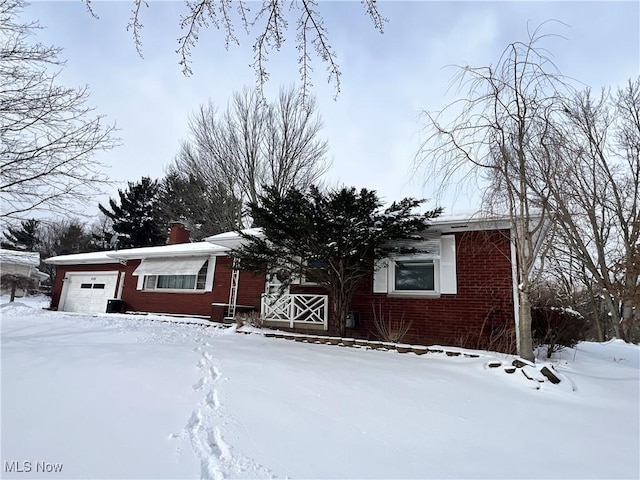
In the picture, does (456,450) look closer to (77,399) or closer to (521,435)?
(521,435)

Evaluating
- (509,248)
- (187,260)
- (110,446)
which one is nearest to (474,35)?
(509,248)

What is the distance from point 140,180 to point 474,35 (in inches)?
1160

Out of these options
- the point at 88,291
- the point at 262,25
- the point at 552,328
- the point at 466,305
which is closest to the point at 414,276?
the point at 466,305

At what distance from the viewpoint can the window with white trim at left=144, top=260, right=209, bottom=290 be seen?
12.2 metres

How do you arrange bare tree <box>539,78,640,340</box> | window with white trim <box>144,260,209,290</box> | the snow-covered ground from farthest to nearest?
bare tree <box>539,78,640,340</box>, window with white trim <box>144,260,209,290</box>, the snow-covered ground

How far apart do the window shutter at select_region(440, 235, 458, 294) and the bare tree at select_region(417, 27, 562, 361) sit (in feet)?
7.14

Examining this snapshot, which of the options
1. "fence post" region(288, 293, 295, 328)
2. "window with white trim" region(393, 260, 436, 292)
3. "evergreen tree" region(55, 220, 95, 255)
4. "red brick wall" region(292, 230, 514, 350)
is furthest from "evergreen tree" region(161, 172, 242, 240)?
"evergreen tree" region(55, 220, 95, 255)

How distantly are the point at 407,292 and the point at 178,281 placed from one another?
8.80 metres

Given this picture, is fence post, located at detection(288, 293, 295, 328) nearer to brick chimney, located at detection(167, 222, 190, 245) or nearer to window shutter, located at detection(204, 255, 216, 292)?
window shutter, located at detection(204, 255, 216, 292)

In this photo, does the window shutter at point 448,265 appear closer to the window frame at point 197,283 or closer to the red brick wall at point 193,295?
the red brick wall at point 193,295

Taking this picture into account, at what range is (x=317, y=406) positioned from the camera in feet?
11.0

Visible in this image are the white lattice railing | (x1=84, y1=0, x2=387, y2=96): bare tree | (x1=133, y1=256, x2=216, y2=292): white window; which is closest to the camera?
(x1=84, y1=0, x2=387, y2=96): bare tree

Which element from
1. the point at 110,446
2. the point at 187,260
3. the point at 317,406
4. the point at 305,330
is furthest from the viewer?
the point at 187,260

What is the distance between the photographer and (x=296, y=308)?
31.1ft
